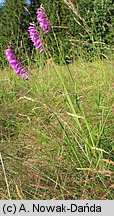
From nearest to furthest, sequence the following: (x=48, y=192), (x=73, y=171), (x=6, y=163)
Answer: (x=48, y=192) < (x=73, y=171) < (x=6, y=163)

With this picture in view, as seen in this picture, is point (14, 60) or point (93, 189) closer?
point (93, 189)

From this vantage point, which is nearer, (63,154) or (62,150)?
(62,150)

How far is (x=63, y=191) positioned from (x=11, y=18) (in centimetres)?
648

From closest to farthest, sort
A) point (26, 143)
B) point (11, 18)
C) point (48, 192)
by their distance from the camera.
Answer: point (48, 192) → point (26, 143) → point (11, 18)

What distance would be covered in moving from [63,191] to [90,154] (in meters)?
0.20

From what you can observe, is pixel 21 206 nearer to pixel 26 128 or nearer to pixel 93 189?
pixel 93 189

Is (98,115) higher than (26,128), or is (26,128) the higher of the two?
(98,115)

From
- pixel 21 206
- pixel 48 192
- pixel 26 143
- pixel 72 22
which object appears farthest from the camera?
pixel 72 22

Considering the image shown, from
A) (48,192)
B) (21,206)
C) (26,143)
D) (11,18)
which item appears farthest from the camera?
(11,18)

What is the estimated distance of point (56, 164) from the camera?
183 centimetres

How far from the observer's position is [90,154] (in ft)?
5.55

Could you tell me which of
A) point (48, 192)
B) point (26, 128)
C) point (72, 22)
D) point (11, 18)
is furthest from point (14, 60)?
point (11, 18)

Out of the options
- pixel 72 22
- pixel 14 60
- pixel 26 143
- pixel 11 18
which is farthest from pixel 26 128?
pixel 11 18

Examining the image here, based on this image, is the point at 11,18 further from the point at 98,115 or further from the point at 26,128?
the point at 98,115
